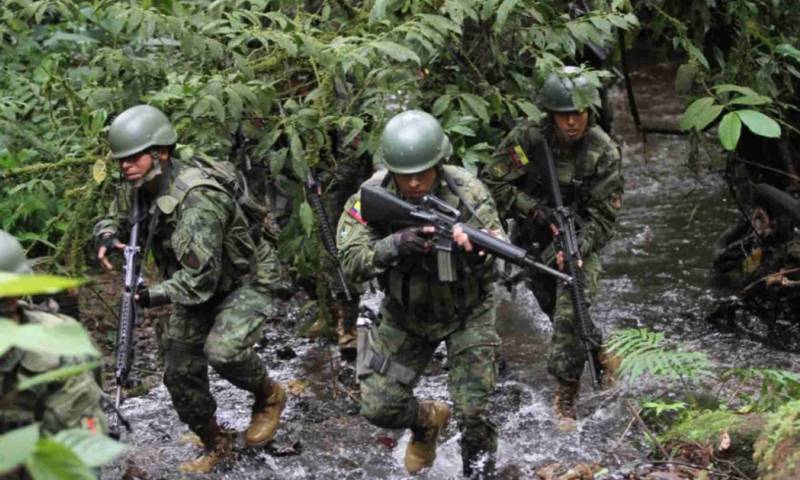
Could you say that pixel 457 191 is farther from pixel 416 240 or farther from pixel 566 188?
pixel 566 188

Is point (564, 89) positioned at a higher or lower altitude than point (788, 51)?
higher

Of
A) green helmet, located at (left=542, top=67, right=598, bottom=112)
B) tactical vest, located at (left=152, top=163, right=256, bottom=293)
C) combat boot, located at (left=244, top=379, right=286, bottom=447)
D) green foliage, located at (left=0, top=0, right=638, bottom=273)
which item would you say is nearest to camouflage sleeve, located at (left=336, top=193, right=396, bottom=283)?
tactical vest, located at (left=152, top=163, right=256, bottom=293)

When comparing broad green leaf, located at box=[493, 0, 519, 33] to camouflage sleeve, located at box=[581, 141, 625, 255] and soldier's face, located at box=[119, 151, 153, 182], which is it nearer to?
camouflage sleeve, located at box=[581, 141, 625, 255]

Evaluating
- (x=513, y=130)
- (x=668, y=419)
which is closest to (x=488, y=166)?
(x=513, y=130)

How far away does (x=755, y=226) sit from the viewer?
8461 mm

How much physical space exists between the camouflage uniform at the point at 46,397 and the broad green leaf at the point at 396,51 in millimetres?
2562

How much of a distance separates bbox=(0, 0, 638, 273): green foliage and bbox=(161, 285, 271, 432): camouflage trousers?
74 cm

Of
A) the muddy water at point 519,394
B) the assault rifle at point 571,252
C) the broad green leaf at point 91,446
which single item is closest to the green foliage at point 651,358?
the assault rifle at point 571,252

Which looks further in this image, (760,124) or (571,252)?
(571,252)

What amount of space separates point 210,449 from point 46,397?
2472mm

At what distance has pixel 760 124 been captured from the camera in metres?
6.00

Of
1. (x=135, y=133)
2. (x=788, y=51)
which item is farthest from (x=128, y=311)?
(x=788, y=51)

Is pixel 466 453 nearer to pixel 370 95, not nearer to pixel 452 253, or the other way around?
pixel 452 253

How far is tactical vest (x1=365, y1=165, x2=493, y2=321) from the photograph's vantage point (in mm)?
5578
